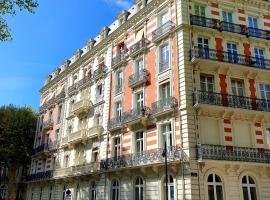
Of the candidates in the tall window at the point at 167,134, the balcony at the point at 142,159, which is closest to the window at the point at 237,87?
the tall window at the point at 167,134

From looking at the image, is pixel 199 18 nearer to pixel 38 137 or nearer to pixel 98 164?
pixel 98 164

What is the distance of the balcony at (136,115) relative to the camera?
2375cm

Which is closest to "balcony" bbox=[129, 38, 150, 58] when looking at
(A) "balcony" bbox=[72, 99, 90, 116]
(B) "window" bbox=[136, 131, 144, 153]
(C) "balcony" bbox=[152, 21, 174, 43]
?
(C) "balcony" bbox=[152, 21, 174, 43]

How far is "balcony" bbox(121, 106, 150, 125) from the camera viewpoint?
77.9ft

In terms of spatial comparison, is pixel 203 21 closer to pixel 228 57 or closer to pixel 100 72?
pixel 228 57

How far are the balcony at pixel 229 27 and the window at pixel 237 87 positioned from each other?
3.87 m

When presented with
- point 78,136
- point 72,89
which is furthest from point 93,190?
point 72,89

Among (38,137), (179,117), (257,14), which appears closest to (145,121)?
(179,117)

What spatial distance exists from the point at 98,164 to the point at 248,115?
13.0 m

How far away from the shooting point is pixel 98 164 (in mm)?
27688

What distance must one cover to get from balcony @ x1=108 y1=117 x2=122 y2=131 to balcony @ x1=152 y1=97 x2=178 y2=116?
4426 millimetres

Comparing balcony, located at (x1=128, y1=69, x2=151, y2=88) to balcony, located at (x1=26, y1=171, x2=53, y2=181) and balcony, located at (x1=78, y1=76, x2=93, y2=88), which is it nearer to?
balcony, located at (x1=78, y1=76, x2=93, y2=88)

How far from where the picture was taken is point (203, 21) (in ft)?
77.6

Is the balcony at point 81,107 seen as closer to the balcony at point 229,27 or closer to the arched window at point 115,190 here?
the arched window at point 115,190
